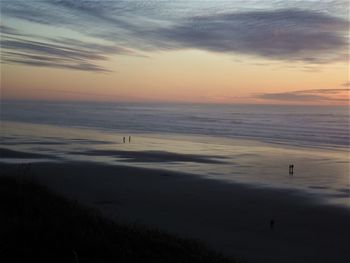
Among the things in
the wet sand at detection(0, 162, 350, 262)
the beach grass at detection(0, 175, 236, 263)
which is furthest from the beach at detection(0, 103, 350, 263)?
the beach grass at detection(0, 175, 236, 263)

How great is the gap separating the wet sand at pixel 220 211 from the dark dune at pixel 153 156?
5.54 m

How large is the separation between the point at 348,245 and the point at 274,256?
2838 mm

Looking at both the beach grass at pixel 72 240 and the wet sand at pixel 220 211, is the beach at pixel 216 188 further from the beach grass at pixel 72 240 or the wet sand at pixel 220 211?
the beach grass at pixel 72 240

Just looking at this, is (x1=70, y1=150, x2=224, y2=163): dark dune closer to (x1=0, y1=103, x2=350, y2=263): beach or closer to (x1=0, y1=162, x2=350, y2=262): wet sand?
(x1=0, y1=103, x2=350, y2=263): beach

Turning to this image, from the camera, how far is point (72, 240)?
7.50 metres

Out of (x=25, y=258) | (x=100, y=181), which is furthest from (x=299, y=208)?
(x=25, y=258)

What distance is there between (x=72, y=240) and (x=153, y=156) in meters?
24.5

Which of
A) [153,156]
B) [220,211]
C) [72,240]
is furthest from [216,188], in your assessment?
[72,240]

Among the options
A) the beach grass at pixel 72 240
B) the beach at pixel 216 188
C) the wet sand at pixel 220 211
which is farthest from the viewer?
the beach at pixel 216 188

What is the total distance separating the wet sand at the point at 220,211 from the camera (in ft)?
42.3

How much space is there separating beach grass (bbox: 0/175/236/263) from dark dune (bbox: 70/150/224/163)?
2021 cm

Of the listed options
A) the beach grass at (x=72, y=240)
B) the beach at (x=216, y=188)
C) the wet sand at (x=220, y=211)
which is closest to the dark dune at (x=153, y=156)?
the beach at (x=216, y=188)

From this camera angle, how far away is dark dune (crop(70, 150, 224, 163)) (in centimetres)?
3027

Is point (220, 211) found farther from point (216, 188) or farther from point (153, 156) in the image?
point (153, 156)
